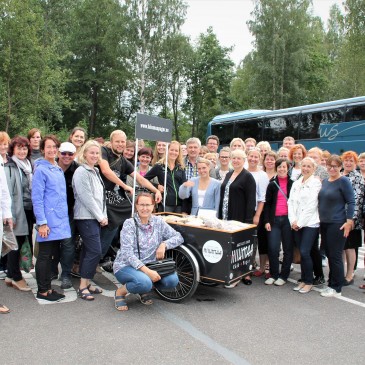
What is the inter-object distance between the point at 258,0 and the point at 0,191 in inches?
1206

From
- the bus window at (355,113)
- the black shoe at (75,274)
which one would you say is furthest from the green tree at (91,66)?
the black shoe at (75,274)

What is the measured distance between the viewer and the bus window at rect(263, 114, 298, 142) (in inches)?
616

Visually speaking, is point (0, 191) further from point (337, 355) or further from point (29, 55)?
point (29, 55)

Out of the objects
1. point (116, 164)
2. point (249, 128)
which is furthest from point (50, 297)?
point (249, 128)

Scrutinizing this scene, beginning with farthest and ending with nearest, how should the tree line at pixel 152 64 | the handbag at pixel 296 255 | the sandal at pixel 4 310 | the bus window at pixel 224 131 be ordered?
the tree line at pixel 152 64 → the bus window at pixel 224 131 → the handbag at pixel 296 255 → the sandal at pixel 4 310

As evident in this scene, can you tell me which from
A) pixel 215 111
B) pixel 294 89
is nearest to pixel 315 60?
pixel 294 89

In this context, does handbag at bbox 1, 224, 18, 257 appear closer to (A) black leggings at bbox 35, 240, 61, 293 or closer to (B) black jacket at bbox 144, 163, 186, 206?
(A) black leggings at bbox 35, 240, 61, 293

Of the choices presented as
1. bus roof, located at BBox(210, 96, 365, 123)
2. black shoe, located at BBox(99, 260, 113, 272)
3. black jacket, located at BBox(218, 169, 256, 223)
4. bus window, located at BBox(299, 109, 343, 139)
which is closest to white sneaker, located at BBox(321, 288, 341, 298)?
black jacket, located at BBox(218, 169, 256, 223)

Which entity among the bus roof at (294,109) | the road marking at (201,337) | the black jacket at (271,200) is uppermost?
the bus roof at (294,109)

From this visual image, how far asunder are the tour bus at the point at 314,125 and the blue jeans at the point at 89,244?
35.9 ft

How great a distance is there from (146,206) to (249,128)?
14.5m

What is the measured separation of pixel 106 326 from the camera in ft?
12.3

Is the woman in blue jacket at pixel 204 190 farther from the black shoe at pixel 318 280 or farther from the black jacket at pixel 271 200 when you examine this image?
the black shoe at pixel 318 280

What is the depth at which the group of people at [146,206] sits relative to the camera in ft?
14.1
